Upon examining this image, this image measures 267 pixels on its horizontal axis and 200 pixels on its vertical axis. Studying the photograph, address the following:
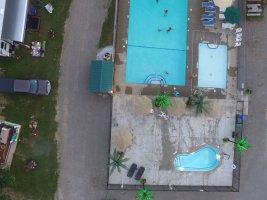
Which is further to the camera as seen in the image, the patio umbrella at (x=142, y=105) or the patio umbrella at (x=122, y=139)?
the patio umbrella at (x=142, y=105)

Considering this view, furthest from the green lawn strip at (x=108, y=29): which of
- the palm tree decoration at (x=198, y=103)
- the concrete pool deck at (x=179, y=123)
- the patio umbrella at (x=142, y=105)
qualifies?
the palm tree decoration at (x=198, y=103)

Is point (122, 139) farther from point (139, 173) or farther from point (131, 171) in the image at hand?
point (139, 173)

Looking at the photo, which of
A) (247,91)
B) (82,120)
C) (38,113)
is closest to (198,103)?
(247,91)

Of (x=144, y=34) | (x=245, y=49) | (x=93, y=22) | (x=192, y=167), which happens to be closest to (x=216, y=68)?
(x=245, y=49)

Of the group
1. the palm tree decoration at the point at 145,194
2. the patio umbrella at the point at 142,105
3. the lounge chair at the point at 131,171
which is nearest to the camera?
the palm tree decoration at the point at 145,194

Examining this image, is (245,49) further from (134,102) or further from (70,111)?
(70,111)

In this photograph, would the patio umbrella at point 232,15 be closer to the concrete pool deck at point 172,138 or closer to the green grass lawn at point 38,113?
the concrete pool deck at point 172,138
